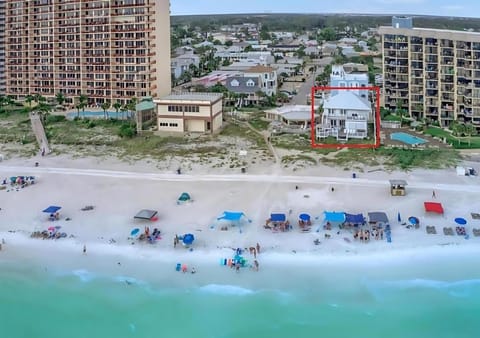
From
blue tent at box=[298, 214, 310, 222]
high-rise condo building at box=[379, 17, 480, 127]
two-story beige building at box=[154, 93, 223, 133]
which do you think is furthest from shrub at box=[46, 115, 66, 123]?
blue tent at box=[298, 214, 310, 222]

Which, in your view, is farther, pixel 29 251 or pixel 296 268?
pixel 29 251

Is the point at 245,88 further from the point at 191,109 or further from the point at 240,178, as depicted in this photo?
the point at 240,178

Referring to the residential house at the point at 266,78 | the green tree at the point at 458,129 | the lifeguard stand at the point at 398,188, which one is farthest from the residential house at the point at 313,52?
the lifeguard stand at the point at 398,188

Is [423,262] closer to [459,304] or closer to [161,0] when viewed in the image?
[459,304]

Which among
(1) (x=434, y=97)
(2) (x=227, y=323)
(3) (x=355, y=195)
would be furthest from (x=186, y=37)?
(2) (x=227, y=323)

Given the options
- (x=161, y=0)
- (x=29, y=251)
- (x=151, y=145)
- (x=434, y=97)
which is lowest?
(x=29, y=251)

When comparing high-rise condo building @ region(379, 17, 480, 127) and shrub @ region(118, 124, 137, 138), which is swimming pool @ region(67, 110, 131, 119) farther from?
high-rise condo building @ region(379, 17, 480, 127)

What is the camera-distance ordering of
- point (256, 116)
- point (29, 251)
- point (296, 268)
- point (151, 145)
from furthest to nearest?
point (256, 116), point (151, 145), point (29, 251), point (296, 268)
